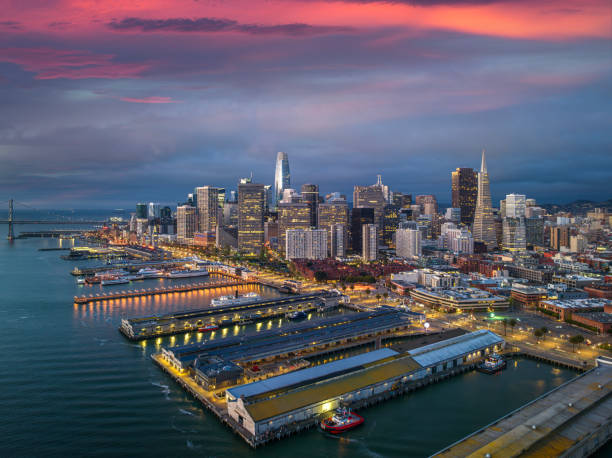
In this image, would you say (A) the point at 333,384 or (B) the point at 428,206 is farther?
(B) the point at 428,206

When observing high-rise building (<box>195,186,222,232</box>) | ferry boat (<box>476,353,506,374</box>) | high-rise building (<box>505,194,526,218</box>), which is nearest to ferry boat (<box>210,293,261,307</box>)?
ferry boat (<box>476,353,506,374</box>)

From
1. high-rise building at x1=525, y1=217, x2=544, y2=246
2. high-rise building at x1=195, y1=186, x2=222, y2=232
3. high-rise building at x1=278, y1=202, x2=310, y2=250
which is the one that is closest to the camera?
high-rise building at x1=278, y1=202, x2=310, y2=250

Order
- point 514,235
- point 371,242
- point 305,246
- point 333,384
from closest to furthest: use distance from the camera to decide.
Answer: point 333,384, point 371,242, point 305,246, point 514,235

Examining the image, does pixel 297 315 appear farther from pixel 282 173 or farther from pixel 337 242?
pixel 282 173

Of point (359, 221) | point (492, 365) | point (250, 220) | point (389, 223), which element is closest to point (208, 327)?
point (492, 365)

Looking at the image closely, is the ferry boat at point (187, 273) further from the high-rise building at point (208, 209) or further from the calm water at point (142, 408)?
the high-rise building at point (208, 209)

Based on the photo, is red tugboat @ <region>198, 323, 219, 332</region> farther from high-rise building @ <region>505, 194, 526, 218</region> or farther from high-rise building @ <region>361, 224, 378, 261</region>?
high-rise building @ <region>505, 194, 526, 218</region>

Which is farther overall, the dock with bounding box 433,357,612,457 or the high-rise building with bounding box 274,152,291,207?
the high-rise building with bounding box 274,152,291,207
